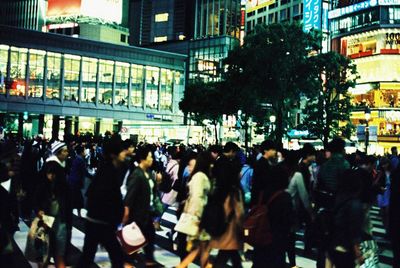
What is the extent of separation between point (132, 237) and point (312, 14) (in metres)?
62.1

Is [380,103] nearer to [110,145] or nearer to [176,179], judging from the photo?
[176,179]

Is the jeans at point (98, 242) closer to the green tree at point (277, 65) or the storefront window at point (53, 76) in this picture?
the green tree at point (277, 65)

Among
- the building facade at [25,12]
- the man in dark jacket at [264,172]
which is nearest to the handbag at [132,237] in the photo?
the man in dark jacket at [264,172]

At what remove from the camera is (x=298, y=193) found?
7020mm

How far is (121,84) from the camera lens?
6750cm

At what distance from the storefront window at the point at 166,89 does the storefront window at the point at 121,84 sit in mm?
5804

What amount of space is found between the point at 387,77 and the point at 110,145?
5073cm

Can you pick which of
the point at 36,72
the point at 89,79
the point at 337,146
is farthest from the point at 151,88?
the point at 337,146

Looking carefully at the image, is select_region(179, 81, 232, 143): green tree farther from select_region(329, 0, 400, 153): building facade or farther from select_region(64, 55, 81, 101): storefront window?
select_region(64, 55, 81, 101): storefront window

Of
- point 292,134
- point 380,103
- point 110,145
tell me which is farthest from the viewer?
point 380,103

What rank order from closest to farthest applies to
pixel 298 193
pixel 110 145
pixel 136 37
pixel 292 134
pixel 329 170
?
pixel 110 145 → pixel 298 193 → pixel 329 170 → pixel 292 134 → pixel 136 37

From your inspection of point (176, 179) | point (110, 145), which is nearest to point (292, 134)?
point (176, 179)

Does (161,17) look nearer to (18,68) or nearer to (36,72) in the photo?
(36,72)

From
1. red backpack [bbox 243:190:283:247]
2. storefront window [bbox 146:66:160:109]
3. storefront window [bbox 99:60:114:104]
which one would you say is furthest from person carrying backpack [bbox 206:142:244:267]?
storefront window [bbox 146:66:160:109]
